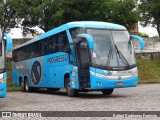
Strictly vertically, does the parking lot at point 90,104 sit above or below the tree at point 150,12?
below

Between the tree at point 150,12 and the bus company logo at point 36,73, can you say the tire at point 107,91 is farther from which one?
the tree at point 150,12

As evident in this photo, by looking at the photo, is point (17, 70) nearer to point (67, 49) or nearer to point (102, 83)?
point (67, 49)

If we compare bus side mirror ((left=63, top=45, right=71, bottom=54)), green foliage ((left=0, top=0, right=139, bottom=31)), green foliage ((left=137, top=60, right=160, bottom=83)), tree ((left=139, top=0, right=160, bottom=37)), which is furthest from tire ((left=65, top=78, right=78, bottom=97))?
tree ((left=139, top=0, right=160, bottom=37))

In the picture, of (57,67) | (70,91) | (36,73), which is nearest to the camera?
(70,91)

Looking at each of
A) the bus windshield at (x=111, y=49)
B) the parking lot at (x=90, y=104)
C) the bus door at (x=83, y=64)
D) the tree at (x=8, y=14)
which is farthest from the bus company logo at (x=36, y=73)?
the tree at (x=8, y=14)

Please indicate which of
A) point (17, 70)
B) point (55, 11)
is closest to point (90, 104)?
point (17, 70)

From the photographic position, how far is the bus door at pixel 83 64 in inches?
664

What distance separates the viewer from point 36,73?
23.8 m

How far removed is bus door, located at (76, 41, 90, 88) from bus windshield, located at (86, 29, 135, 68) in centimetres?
53

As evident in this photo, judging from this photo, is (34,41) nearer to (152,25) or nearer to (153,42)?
(153,42)

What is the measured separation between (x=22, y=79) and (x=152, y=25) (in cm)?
3291

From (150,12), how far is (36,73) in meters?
32.7

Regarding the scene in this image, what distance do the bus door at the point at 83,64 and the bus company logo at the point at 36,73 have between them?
6.38m

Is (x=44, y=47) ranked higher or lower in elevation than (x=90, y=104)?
higher
